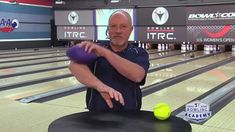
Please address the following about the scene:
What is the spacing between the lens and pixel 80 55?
5.53 feet

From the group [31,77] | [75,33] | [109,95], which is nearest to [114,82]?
[109,95]

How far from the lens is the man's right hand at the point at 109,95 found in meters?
1.65

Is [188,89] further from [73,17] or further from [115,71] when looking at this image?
[73,17]

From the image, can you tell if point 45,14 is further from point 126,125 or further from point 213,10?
point 126,125

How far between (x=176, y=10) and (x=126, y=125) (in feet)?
27.8

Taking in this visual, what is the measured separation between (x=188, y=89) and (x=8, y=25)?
851 cm

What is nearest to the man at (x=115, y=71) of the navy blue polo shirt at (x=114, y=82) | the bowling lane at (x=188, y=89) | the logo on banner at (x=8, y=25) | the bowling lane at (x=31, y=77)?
the navy blue polo shirt at (x=114, y=82)

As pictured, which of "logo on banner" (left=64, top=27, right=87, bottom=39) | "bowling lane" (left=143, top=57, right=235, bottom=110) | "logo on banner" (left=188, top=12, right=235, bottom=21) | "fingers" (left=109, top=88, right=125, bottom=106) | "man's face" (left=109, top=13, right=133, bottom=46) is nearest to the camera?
"fingers" (left=109, top=88, right=125, bottom=106)

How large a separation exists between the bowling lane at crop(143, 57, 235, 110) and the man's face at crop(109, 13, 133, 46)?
173cm

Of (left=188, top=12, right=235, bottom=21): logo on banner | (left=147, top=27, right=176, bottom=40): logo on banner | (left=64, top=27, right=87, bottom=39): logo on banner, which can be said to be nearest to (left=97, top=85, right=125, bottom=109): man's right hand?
(left=188, top=12, right=235, bottom=21): logo on banner

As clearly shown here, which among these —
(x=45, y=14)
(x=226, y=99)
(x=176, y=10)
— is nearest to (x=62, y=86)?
(x=226, y=99)

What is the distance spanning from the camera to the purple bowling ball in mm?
1675

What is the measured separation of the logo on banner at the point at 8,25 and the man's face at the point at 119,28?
33.2 feet

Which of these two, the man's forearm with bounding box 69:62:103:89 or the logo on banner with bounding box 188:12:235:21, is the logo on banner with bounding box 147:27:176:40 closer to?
the logo on banner with bounding box 188:12:235:21
